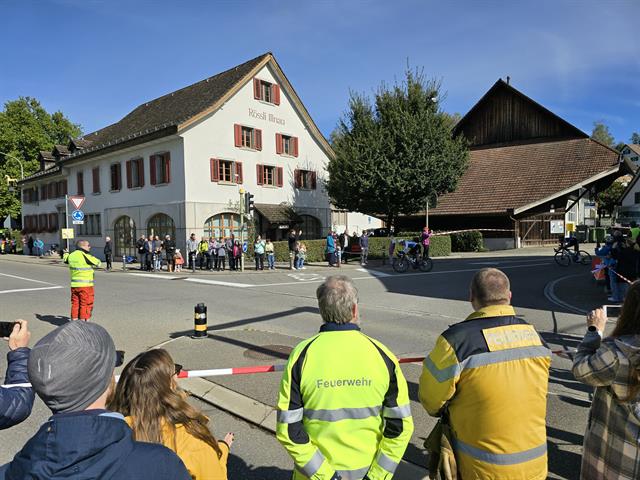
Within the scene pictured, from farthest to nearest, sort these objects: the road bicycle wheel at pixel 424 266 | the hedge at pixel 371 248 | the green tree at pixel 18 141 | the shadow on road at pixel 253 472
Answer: the green tree at pixel 18 141, the hedge at pixel 371 248, the road bicycle wheel at pixel 424 266, the shadow on road at pixel 253 472

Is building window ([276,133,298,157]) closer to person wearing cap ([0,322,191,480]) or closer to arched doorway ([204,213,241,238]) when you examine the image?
arched doorway ([204,213,241,238])

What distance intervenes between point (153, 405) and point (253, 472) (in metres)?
1.78

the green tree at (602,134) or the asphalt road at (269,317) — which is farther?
the green tree at (602,134)

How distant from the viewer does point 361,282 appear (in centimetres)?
1617

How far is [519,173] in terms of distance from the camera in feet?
116

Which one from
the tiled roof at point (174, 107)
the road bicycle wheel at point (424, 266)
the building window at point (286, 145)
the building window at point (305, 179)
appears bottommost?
the road bicycle wheel at point (424, 266)

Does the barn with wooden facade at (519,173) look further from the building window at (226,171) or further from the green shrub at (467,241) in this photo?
the building window at (226,171)

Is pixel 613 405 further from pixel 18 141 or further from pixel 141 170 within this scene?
pixel 18 141

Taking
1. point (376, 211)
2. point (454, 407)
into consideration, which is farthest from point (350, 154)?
point (454, 407)

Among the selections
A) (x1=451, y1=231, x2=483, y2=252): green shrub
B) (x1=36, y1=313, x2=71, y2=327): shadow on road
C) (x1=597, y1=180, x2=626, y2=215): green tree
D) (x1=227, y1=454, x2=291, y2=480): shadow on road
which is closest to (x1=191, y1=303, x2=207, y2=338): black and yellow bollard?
(x1=36, y1=313, x2=71, y2=327): shadow on road

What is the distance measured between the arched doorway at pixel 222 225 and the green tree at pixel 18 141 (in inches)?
1055

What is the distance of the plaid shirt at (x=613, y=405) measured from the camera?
2256mm

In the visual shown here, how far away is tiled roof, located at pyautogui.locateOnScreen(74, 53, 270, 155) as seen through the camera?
88.6 ft

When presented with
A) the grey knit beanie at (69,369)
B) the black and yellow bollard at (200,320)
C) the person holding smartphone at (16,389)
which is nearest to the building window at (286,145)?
the black and yellow bollard at (200,320)
